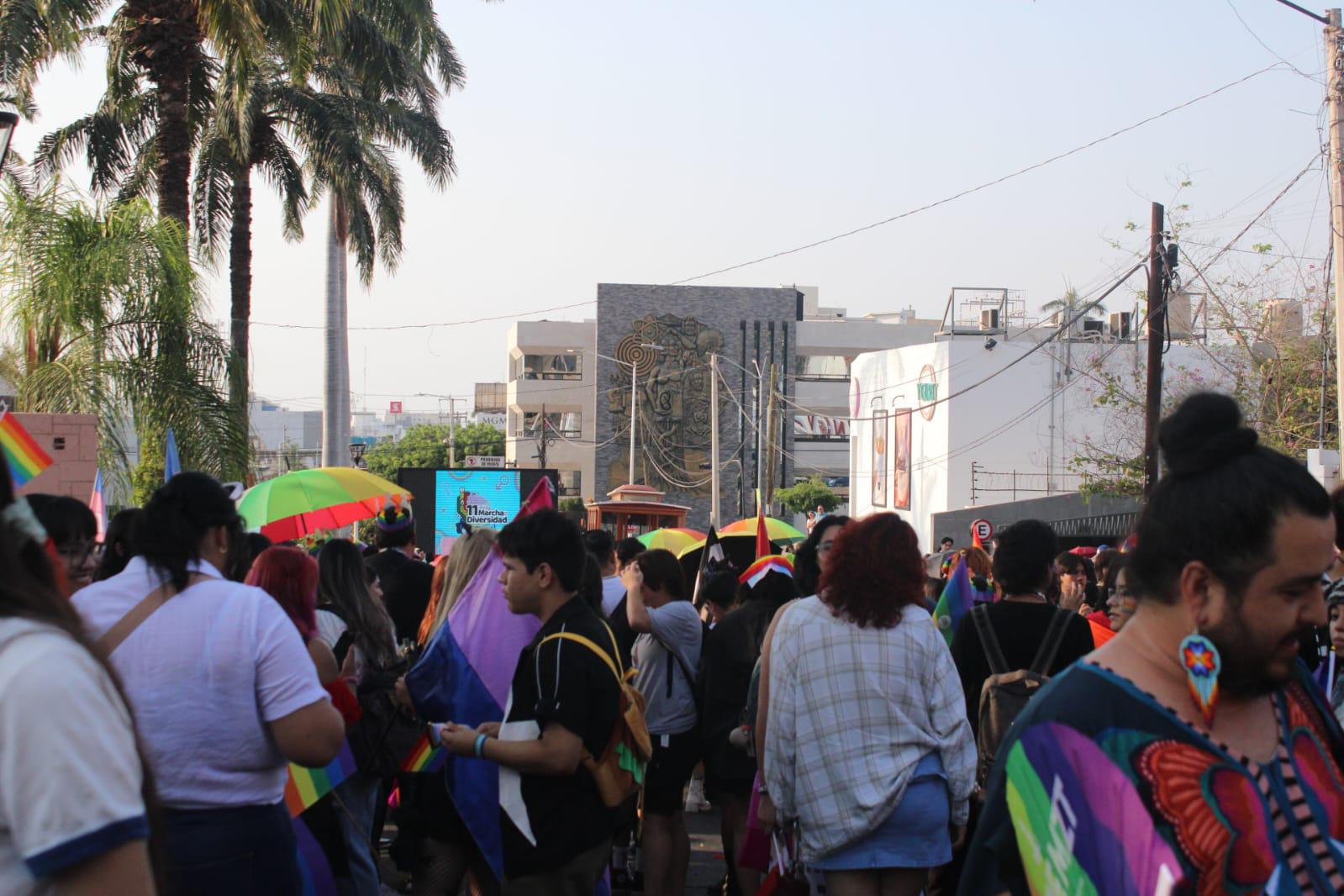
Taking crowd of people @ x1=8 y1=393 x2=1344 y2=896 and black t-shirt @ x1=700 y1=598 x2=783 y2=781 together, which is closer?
crowd of people @ x1=8 y1=393 x2=1344 y2=896

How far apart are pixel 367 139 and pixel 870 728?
73.0ft

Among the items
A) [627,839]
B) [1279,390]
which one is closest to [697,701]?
[627,839]

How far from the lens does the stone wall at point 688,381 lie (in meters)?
76.2

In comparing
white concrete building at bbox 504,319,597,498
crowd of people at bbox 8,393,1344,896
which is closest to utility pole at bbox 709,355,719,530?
crowd of people at bbox 8,393,1344,896

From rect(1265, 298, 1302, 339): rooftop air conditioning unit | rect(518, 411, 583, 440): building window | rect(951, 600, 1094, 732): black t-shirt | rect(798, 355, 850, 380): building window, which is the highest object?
rect(798, 355, 850, 380): building window

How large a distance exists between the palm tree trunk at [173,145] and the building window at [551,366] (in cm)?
6256

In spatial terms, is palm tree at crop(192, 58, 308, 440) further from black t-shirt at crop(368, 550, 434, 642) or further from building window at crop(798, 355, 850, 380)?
building window at crop(798, 355, 850, 380)

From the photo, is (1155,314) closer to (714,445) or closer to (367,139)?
(367,139)

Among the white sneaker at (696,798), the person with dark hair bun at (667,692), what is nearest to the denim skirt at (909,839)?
the person with dark hair bun at (667,692)

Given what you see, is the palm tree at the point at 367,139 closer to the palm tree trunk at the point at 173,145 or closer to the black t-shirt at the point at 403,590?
the palm tree trunk at the point at 173,145

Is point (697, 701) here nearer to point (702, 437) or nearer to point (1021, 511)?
point (1021, 511)

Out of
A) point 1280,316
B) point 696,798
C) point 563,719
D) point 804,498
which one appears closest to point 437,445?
point 804,498

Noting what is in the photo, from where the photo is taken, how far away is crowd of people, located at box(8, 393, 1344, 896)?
6.79ft

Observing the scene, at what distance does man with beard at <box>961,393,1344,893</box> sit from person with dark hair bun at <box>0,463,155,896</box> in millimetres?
1431
